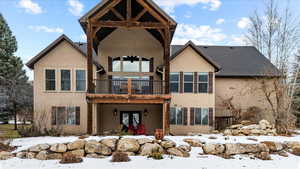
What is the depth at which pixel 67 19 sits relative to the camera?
62.8 ft

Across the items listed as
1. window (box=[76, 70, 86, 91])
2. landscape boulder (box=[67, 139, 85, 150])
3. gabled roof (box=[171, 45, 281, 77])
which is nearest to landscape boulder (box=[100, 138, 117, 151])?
landscape boulder (box=[67, 139, 85, 150])

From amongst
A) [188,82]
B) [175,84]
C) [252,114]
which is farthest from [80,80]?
[252,114]

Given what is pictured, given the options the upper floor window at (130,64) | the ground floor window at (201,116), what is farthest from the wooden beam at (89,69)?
the ground floor window at (201,116)

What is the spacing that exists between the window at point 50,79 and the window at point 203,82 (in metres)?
10.7

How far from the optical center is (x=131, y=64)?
51.1ft

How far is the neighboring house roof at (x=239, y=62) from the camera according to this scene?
16281mm

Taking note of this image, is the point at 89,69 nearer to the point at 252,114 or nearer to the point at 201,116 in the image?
the point at 201,116

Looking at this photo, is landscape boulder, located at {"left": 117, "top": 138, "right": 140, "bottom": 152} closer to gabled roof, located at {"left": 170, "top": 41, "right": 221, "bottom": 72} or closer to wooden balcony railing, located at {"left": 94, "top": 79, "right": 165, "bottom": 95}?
wooden balcony railing, located at {"left": 94, "top": 79, "right": 165, "bottom": 95}

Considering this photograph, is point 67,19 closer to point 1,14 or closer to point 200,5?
point 1,14

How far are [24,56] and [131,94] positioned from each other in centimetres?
2300

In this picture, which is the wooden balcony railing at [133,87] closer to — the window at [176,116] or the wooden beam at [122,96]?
the wooden beam at [122,96]

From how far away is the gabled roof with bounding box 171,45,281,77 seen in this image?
16.3 meters

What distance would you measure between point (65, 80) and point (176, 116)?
858 cm

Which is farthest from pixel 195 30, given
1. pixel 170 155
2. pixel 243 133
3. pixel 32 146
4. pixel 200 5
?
pixel 32 146
